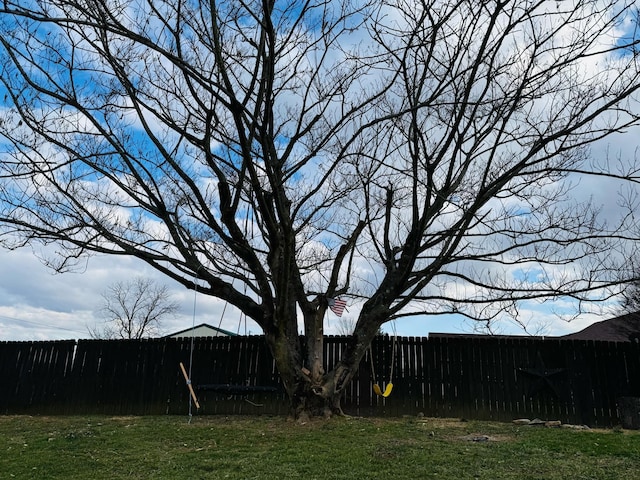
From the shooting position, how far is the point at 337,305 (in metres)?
8.41

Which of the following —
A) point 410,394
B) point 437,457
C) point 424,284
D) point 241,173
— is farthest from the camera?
point 410,394

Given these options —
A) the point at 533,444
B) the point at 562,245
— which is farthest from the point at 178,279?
the point at 562,245

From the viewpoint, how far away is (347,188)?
977cm

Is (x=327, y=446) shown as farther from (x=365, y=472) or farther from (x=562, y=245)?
(x=562, y=245)

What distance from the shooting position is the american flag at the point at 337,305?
8203mm

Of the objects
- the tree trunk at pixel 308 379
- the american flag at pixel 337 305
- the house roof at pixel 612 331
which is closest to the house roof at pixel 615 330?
the house roof at pixel 612 331

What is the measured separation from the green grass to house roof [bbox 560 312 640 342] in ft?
51.8

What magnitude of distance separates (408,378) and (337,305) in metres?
2.01

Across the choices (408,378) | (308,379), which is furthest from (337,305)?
(408,378)

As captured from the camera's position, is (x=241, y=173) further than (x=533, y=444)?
Yes

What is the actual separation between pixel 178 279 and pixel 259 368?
2.55 m

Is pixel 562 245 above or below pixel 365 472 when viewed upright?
above

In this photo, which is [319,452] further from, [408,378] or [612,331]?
[612,331]

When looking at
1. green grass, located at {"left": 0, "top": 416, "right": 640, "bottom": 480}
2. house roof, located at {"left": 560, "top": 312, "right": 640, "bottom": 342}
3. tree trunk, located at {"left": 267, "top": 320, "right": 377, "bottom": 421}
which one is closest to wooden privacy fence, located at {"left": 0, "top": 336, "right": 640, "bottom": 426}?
tree trunk, located at {"left": 267, "top": 320, "right": 377, "bottom": 421}
